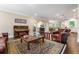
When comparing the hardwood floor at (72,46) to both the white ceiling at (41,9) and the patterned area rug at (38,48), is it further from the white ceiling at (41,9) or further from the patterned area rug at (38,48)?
the white ceiling at (41,9)

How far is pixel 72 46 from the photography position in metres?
2.35

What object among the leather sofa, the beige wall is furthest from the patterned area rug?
the beige wall

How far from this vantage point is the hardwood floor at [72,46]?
2326 millimetres

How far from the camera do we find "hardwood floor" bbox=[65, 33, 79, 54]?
7.63ft

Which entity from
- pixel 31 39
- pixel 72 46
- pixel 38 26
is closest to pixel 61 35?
pixel 72 46

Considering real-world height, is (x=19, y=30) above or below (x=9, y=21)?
below

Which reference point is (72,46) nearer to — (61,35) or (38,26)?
(61,35)

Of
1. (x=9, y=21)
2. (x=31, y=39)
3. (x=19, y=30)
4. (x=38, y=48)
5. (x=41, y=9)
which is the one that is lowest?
A: (x=38, y=48)

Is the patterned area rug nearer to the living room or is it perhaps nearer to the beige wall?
the living room

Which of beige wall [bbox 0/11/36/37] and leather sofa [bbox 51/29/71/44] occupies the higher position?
beige wall [bbox 0/11/36/37]
